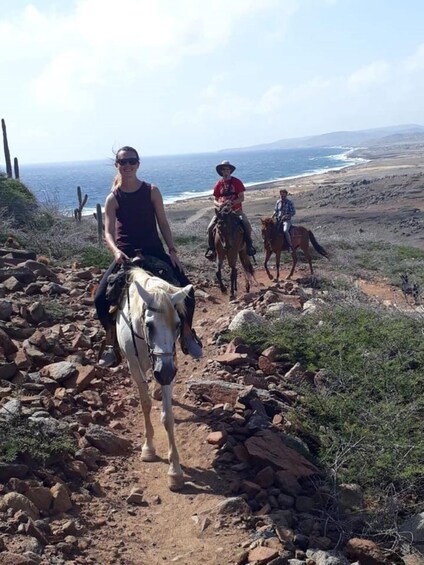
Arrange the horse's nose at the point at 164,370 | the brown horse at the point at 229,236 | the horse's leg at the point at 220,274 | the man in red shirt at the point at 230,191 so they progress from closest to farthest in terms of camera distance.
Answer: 1. the horse's nose at the point at 164,370
2. the man in red shirt at the point at 230,191
3. the brown horse at the point at 229,236
4. the horse's leg at the point at 220,274

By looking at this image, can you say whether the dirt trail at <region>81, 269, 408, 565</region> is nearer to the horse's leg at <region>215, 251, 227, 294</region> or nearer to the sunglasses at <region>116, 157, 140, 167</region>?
the sunglasses at <region>116, 157, 140, 167</region>

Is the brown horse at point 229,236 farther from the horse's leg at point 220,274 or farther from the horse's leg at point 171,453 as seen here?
the horse's leg at point 171,453

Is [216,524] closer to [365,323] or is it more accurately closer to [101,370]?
[101,370]

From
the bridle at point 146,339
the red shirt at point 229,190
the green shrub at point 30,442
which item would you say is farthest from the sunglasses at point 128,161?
the red shirt at point 229,190

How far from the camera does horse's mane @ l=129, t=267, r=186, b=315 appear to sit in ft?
16.1

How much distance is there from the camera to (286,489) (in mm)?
5145

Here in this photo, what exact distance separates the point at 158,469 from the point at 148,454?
0.66ft

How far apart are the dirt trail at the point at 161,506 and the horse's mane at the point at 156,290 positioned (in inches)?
57.4

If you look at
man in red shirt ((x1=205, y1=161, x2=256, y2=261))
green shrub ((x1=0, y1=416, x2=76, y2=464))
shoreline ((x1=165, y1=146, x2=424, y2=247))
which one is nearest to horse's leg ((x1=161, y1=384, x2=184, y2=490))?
green shrub ((x1=0, y1=416, x2=76, y2=464))

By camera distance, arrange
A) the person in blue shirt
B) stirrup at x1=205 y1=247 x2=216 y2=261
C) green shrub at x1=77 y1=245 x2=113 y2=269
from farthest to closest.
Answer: the person in blue shirt → green shrub at x1=77 y1=245 x2=113 y2=269 → stirrup at x1=205 y1=247 x2=216 y2=261

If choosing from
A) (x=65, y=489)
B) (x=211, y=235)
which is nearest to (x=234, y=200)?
Answer: (x=211, y=235)

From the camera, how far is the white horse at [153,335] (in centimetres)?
482

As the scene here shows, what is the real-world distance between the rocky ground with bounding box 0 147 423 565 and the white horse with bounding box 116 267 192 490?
26cm

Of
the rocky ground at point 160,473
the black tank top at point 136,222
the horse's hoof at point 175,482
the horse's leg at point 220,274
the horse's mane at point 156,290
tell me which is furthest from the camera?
the horse's leg at point 220,274
